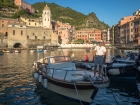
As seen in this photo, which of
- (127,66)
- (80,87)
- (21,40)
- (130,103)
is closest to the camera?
(80,87)

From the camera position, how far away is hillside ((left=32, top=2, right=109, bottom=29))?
15550 centimetres

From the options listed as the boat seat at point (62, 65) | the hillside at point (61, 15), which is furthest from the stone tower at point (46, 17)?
the boat seat at point (62, 65)

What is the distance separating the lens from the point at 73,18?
573 ft

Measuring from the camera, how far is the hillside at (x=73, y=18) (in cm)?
15550

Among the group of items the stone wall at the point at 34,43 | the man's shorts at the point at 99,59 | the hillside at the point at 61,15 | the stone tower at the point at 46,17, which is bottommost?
the man's shorts at the point at 99,59

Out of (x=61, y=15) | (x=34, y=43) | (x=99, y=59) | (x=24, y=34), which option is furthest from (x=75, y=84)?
(x=61, y=15)

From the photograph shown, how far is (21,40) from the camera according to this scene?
85000 mm

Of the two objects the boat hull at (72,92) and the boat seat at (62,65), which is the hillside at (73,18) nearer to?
the boat seat at (62,65)

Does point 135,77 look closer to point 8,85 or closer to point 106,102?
point 106,102

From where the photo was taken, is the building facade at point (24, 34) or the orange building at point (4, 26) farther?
the orange building at point (4, 26)

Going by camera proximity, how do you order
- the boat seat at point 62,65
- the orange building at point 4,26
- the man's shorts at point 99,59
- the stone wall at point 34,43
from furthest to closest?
the stone wall at point 34,43 < the orange building at point 4,26 < the boat seat at point 62,65 < the man's shorts at point 99,59

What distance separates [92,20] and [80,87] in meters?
158

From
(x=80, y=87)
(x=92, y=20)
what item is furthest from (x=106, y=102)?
(x=92, y=20)

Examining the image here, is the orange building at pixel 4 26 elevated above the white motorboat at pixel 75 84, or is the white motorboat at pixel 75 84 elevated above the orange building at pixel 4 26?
the orange building at pixel 4 26
